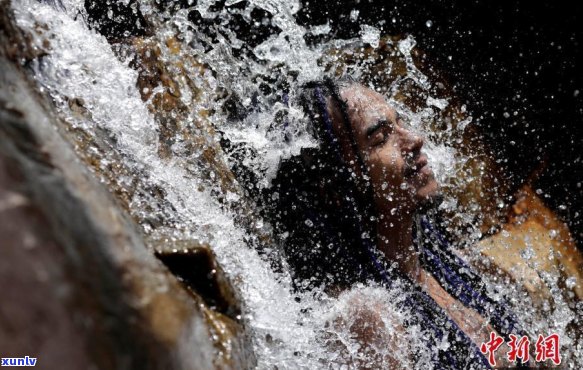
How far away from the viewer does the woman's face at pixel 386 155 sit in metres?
2.28

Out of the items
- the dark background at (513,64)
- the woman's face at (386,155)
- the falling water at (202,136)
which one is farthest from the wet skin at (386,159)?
the dark background at (513,64)

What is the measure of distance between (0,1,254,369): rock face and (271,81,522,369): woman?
150 centimetres

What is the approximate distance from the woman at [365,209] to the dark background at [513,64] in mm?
1339

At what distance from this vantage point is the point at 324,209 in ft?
7.80

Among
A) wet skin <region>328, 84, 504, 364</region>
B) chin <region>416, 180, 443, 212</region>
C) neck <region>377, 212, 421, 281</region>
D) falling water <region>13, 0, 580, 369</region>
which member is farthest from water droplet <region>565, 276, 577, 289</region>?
chin <region>416, 180, 443, 212</region>

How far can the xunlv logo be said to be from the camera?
0.70m

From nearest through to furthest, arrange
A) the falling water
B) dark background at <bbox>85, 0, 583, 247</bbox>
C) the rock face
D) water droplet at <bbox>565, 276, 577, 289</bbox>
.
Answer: the rock face < the falling water < water droplet at <bbox>565, 276, 577, 289</bbox> < dark background at <bbox>85, 0, 583, 247</bbox>

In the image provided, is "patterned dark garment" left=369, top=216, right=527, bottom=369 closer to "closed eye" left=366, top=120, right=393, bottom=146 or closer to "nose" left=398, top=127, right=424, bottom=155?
"nose" left=398, top=127, right=424, bottom=155

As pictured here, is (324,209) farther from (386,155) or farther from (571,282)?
(571,282)

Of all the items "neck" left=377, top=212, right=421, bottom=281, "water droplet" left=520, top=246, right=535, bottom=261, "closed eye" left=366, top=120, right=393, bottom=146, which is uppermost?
"closed eye" left=366, top=120, right=393, bottom=146

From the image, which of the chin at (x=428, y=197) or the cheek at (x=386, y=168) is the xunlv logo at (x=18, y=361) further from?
the chin at (x=428, y=197)

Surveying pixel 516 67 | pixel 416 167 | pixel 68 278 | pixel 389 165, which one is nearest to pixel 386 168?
pixel 389 165

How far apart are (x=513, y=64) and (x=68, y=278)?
379cm

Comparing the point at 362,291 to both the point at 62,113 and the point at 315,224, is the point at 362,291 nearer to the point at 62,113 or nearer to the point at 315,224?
the point at 315,224
